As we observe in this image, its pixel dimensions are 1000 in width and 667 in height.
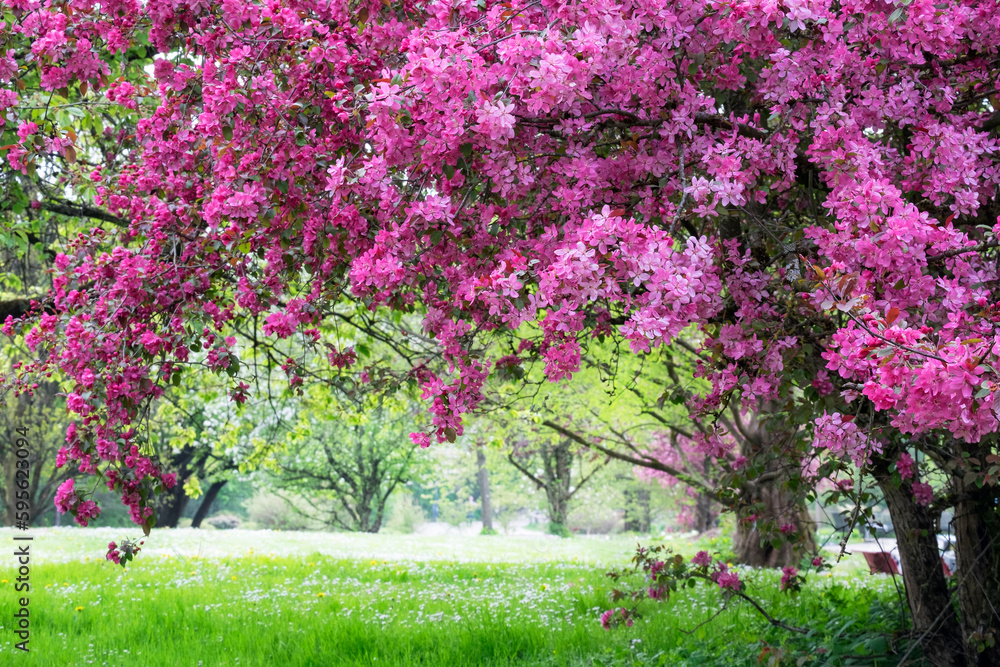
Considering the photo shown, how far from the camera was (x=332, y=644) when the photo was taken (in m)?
5.51

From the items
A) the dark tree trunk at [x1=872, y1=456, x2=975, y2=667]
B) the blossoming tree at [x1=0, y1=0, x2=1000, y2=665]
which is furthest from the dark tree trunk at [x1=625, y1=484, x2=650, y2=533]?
the blossoming tree at [x1=0, y1=0, x2=1000, y2=665]

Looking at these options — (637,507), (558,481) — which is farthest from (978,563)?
(637,507)

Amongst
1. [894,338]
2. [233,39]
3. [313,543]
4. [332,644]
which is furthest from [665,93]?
[313,543]

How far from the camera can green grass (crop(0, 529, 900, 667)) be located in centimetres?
525

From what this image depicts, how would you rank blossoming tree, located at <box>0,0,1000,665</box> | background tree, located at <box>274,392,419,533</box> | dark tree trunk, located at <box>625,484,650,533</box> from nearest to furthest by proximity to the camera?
1. blossoming tree, located at <box>0,0,1000,665</box>
2. background tree, located at <box>274,392,419,533</box>
3. dark tree trunk, located at <box>625,484,650,533</box>

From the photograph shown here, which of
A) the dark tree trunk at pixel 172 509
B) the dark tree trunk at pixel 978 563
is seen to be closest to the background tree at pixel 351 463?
the dark tree trunk at pixel 172 509

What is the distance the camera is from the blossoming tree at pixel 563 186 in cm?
271

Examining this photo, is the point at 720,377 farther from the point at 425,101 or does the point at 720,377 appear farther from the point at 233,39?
the point at 233,39

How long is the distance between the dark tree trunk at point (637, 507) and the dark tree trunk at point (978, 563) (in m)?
26.2

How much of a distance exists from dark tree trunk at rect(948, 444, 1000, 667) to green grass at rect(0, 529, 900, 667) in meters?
0.57

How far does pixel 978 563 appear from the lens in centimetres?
446

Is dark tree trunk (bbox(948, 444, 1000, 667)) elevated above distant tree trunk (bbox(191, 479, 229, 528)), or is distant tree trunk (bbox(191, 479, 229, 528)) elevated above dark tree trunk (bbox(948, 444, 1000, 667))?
dark tree trunk (bbox(948, 444, 1000, 667))

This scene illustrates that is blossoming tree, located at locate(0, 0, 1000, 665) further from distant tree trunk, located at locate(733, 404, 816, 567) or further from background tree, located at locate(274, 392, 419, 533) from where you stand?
background tree, located at locate(274, 392, 419, 533)

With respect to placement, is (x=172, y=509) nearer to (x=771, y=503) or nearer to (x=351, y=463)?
(x=351, y=463)
